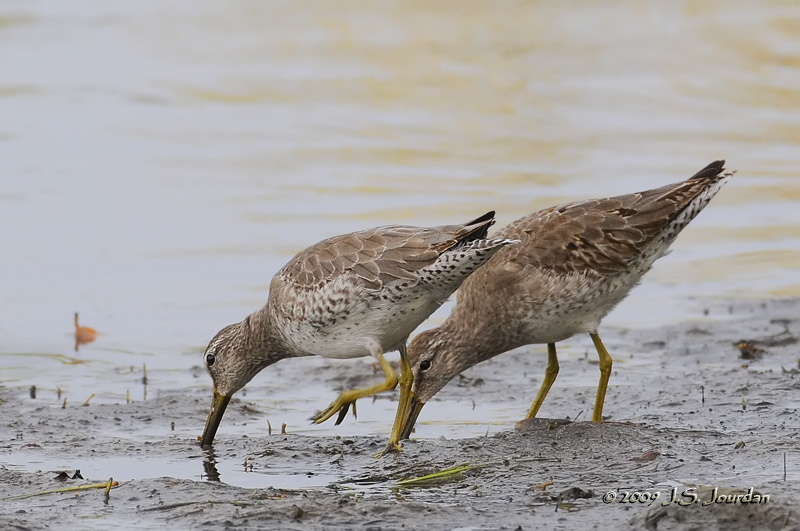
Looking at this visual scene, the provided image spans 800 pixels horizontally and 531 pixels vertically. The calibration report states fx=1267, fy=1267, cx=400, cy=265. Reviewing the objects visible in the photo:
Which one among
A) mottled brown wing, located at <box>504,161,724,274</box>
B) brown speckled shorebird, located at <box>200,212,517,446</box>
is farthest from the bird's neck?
mottled brown wing, located at <box>504,161,724,274</box>

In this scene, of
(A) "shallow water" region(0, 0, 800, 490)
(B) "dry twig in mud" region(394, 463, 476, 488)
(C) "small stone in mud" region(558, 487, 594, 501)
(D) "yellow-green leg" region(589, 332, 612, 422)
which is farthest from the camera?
(A) "shallow water" region(0, 0, 800, 490)

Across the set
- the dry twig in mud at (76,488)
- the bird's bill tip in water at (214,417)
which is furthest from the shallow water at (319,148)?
the dry twig in mud at (76,488)

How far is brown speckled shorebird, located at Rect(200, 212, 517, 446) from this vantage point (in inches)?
245

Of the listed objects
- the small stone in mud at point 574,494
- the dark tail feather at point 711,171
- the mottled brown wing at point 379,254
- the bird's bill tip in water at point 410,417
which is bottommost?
the small stone in mud at point 574,494

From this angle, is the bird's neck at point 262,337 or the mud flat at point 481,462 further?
the bird's neck at point 262,337

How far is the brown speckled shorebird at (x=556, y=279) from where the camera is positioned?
6.87 metres

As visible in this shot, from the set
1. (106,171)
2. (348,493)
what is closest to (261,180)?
(106,171)

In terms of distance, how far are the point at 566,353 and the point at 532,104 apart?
26.0ft

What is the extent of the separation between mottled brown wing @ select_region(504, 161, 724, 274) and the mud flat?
880 mm

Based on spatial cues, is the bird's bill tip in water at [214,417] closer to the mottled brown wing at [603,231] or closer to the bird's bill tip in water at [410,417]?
the bird's bill tip in water at [410,417]

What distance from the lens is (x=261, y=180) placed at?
42.9 feet

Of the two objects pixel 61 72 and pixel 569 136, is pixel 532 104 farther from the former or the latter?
pixel 61 72

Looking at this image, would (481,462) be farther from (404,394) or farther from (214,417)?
(214,417)

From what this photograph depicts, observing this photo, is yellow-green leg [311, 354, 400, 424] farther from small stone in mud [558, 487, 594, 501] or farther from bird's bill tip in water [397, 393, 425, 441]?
small stone in mud [558, 487, 594, 501]
